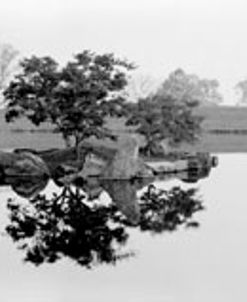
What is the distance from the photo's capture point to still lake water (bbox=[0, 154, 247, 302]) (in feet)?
11.9

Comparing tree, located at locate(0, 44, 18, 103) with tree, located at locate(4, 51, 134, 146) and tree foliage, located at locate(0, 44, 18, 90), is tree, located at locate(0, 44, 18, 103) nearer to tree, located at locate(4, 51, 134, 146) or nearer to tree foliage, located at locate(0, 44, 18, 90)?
tree foliage, located at locate(0, 44, 18, 90)

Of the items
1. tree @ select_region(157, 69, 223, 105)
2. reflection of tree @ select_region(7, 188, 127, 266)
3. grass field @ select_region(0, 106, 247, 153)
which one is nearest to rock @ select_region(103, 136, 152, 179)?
reflection of tree @ select_region(7, 188, 127, 266)

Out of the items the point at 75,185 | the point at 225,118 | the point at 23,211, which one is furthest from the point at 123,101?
the point at 225,118

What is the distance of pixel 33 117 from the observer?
12.5 meters

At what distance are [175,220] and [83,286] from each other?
257 cm

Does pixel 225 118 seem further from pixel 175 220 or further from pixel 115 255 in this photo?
pixel 115 255

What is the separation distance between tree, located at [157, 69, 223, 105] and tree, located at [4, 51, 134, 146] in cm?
1527

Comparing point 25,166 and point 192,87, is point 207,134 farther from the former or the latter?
point 25,166

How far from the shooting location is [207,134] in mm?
24297

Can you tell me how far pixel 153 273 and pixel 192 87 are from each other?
28781mm

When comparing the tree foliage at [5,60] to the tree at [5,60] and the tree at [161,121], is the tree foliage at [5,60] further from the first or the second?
the tree at [161,121]

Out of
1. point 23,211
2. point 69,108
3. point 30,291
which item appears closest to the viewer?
point 30,291

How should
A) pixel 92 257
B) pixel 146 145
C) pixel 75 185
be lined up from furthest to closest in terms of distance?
pixel 146 145, pixel 75 185, pixel 92 257

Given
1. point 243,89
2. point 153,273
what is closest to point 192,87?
point 243,89
